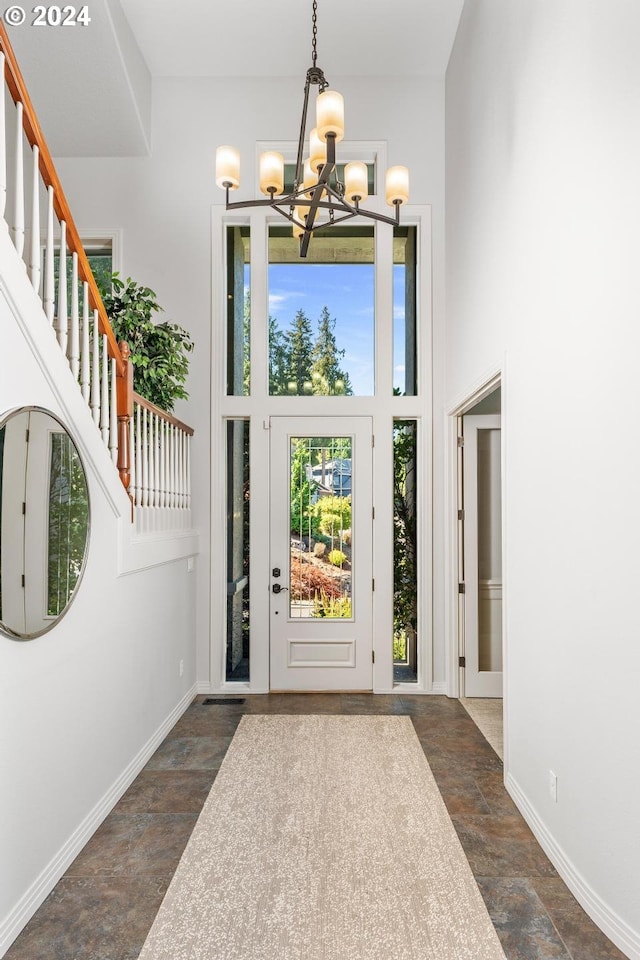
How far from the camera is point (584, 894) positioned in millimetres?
2223

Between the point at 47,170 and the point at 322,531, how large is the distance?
309 centimetres

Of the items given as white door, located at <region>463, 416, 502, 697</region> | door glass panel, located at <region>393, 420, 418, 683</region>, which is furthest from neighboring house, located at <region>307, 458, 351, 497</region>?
white door, located at <region>463, 416, 502, 697</region>

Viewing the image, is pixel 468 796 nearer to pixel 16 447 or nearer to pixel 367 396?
pixel 16 447

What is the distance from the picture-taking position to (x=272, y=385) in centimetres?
501

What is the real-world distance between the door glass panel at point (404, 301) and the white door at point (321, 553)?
24.6 inches

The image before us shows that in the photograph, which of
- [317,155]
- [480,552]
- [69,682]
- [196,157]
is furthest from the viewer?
[196,157]

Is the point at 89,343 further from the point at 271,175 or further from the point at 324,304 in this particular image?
the point at 324,304

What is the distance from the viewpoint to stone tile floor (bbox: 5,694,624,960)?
6.72 feet

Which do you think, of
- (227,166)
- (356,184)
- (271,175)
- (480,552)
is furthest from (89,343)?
(480,552)

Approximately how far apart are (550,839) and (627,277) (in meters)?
2.15

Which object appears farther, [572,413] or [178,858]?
[178,858]

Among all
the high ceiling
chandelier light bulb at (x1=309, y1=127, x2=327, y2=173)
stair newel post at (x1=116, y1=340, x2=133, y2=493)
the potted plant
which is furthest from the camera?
the high ceiling

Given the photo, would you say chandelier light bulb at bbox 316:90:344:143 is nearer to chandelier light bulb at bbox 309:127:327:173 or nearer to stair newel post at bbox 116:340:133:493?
chandelier light bulb at bbox 309:127:327:173

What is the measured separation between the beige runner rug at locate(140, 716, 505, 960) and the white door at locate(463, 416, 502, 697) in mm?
1343
